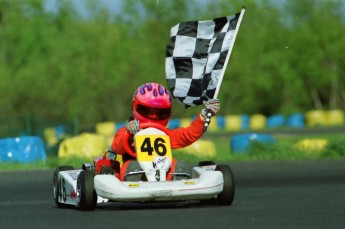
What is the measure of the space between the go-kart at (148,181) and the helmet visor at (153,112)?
4.0 inches

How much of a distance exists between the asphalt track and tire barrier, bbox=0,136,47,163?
434 cm

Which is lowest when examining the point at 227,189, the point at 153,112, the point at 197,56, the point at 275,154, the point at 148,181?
the point at 275,154

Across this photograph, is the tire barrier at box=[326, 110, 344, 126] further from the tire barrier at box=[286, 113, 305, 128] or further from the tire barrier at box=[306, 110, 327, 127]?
the tire barrier at box=[286, 113, 305, 128]

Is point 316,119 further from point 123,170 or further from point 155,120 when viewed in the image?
point 123,170

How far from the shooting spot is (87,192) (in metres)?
8.02

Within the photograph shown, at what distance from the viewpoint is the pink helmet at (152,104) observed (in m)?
8.63

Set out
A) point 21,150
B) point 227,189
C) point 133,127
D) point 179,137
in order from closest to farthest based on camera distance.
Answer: point 227,189
point 133,127
point 179,137
point 21,150

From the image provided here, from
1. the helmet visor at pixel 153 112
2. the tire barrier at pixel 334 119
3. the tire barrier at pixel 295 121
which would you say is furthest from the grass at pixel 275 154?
the tire barrier at pixel 295 121

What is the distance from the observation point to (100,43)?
149 ft

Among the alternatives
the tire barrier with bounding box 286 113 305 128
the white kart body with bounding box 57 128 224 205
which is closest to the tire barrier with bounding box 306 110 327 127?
the tire barrier with bounding box 286 113 305 128

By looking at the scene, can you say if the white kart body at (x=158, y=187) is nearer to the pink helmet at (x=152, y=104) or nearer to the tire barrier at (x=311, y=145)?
the pink helmet at (x=152, y=104)

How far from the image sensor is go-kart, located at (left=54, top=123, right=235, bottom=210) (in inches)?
309

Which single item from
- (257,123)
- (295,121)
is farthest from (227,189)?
(295,121)

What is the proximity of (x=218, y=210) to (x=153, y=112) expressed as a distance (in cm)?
123
